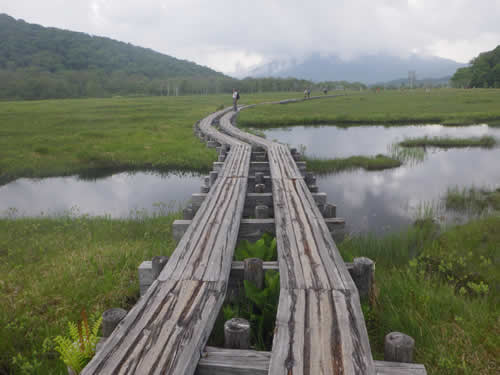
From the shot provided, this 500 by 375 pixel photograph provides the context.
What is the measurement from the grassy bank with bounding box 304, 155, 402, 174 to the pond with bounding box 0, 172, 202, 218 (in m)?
4.99

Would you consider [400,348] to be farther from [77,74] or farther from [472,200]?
[77,74]

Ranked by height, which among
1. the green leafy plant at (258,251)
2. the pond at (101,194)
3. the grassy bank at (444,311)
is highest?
the green leafy plant at (258,251)

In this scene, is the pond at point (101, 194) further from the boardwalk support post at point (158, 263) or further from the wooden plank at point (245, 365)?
the wooden plank at point (245, 365)

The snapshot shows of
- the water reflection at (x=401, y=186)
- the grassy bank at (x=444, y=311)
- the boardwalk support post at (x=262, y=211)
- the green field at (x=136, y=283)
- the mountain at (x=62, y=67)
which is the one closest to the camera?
the grassy bank at (x=444, y=311)

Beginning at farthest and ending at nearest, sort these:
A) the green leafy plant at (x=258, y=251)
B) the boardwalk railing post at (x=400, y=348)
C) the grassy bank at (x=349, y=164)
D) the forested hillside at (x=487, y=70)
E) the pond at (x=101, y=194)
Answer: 1. the forested hillside at (x=487, y=70)
2. the grassy bank at (x=349, y=164)
3. the pond at (x=101, y=194)
4. the green leafy plant at (x=258, y=251)
5. the boardwalk railing post at (x=400, y=348)

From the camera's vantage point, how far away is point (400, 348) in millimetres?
2377

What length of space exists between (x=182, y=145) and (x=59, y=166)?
576 cm

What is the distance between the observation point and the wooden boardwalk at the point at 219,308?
7.35ft

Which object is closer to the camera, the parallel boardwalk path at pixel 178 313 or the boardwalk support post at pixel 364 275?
the parallel boardwalk path at pixel 178 313

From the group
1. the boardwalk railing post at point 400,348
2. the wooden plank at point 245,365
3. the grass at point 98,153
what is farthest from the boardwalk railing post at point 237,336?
the grass at point 98,153

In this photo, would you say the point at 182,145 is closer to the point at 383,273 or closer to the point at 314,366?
the point at 383,273

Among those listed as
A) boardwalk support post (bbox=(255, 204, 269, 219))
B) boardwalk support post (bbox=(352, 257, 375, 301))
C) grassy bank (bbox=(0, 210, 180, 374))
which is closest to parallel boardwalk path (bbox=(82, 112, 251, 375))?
boardwalk support post (bbox=(255, 204, 269, 219))

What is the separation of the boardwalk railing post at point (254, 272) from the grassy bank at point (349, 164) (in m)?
10.3

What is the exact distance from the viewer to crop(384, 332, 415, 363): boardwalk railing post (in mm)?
2379
